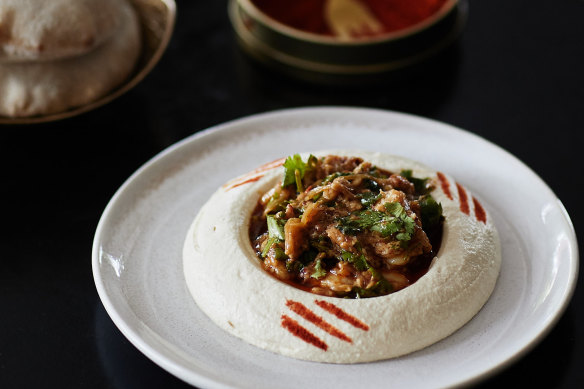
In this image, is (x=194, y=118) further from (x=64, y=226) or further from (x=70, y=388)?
(x=70, y=388)

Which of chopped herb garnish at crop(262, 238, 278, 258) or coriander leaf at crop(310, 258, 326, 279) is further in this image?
chopped herb garnish at crop(262, 238, 278, 258)

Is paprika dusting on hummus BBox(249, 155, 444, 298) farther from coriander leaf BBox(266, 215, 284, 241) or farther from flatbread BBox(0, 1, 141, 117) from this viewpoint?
flatbread BBox(0, 1, 141, 117)

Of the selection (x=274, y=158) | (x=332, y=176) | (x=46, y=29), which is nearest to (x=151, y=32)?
(x=46, y=29)

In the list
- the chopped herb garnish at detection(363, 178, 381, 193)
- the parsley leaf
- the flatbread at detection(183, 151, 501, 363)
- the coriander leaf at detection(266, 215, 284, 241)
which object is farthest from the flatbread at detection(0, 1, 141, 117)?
the chopped herb garnish at detection(363, 178, 381, 193)

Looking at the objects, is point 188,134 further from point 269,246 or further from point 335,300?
point 335,300

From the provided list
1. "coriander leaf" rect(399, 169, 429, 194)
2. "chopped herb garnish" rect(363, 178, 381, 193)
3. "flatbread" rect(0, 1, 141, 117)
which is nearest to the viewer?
"chopped herb garnish" rect(363, 178, 381, 193)
